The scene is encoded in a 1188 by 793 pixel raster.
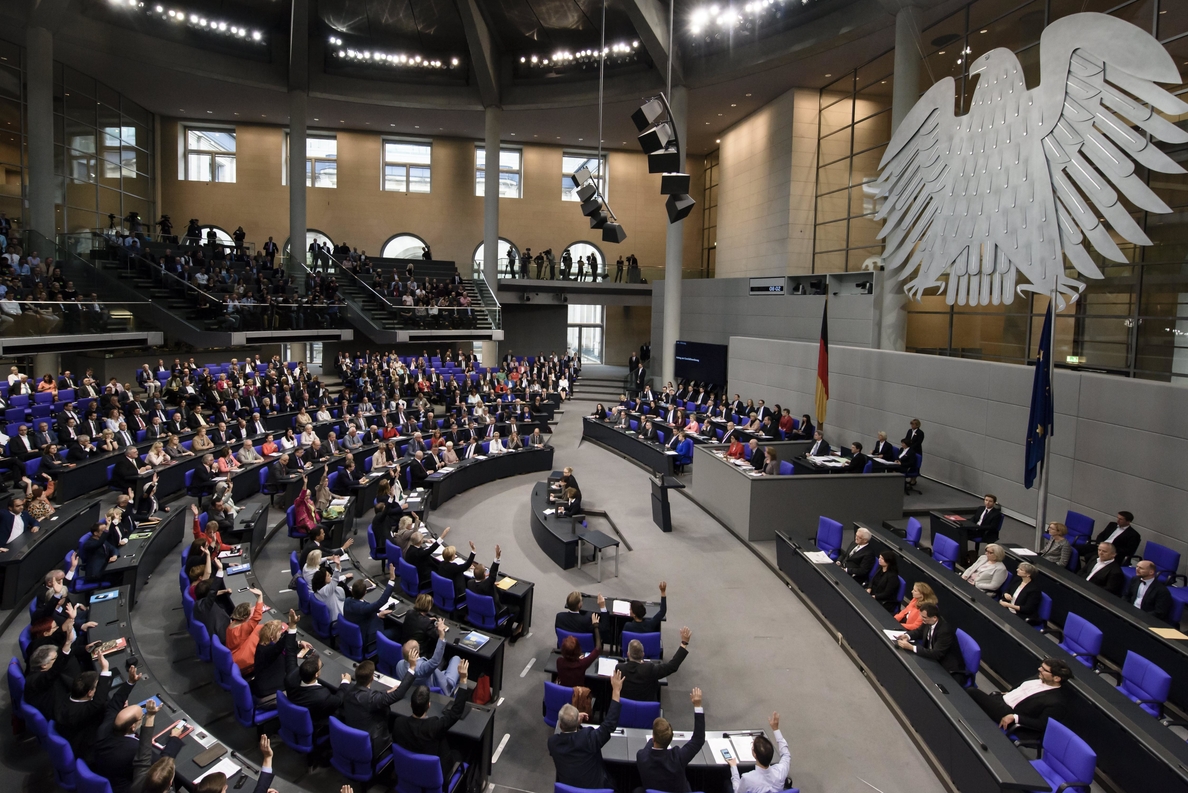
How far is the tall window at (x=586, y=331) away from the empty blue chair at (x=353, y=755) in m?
31.8

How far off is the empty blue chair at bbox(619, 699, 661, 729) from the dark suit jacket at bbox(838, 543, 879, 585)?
3877mm

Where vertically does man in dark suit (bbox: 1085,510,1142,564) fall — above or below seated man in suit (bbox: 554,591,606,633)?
above

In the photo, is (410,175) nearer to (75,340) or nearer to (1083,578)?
(75,340)

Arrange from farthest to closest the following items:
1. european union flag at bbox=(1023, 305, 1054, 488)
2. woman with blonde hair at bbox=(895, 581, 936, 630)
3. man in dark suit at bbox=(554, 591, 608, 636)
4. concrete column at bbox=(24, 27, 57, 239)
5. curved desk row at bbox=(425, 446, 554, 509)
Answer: concrete column at bbox=(24, 27, 57, 239) → curved desk row at bbox=(425, 446, 554, 509) → european union flag at bbox=(1023, 305, 1054, 488) → man in dark suit at bbox=(554, 591, 608, 636) → woman with blonde hair at bbox=(895, 581, 936, 630)

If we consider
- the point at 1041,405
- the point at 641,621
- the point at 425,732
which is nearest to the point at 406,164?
the point at 1041,405

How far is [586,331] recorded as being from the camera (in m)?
37.1

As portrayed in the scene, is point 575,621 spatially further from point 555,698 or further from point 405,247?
point 405,247

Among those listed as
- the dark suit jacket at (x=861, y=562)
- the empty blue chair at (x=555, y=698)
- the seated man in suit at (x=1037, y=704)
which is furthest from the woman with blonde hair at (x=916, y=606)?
the empty blue chair at (x=555, y=698)

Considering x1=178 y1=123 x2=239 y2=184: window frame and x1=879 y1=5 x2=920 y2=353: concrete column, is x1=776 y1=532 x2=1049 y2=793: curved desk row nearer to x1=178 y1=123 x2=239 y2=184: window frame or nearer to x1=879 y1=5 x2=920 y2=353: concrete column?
x1=879 y1=5 x2=920 y2=353: concrete column

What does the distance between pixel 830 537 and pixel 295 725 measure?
7.02 metres

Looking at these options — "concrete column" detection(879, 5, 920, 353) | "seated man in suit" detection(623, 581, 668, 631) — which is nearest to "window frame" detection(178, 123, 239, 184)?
"concrete column" detection(879, 5, 920, 353)

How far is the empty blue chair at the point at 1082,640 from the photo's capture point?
6.47m

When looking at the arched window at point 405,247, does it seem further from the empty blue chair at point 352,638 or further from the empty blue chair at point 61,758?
the empty blue chair at point 61,758

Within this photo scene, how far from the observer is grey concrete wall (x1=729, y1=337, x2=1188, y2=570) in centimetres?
952
